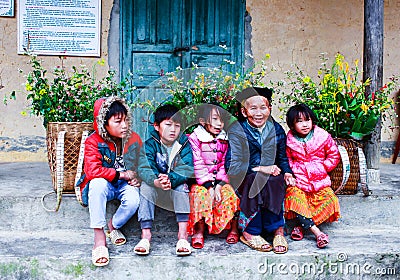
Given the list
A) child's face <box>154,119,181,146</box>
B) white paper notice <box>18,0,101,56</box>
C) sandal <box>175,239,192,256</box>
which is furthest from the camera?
white paper notice <box>18,0,101,56</box>

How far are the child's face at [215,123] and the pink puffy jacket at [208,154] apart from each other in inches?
1.3

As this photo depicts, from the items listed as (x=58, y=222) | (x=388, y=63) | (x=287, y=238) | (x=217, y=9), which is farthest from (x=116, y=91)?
(x=388, y=63)

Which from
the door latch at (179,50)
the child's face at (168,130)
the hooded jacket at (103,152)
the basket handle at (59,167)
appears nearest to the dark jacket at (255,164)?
the child's face at (168,130)

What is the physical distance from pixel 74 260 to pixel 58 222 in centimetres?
64

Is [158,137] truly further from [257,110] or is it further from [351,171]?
[351,171]

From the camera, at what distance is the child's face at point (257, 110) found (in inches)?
114

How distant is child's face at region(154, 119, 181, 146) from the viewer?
9.23ft

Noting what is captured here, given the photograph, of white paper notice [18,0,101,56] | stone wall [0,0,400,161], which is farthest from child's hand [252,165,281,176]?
white paper notice [18,0,101,56]

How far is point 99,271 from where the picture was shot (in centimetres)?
249

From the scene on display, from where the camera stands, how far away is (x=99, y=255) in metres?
2.48

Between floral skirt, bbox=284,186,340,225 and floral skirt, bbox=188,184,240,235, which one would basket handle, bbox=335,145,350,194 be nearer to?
floral skirt, bbox=284,186,340,225

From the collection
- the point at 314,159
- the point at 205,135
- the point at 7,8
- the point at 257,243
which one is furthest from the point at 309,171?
the point at 7,8

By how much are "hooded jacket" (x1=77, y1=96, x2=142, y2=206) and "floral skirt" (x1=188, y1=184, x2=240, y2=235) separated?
0.44 metres

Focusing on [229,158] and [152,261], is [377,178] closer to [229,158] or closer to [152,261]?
[229,158]
